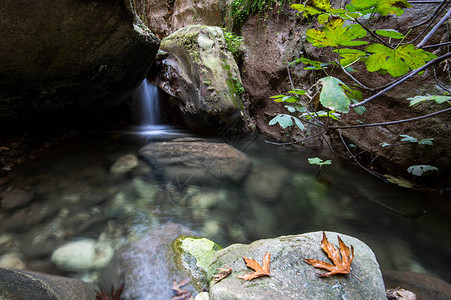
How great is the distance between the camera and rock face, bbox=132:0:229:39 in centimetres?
754

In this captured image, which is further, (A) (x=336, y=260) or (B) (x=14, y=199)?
(B) (x=14, y=199)

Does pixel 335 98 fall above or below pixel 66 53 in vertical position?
below

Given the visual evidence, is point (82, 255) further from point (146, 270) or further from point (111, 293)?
point (146, 270)

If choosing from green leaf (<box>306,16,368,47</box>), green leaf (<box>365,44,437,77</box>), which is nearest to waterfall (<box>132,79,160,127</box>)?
green leaf (<box>306,16,368,47</box>)

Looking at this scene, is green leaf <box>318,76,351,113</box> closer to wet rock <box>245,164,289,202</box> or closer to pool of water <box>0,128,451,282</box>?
pool of water <box>0,128,451,282</box>

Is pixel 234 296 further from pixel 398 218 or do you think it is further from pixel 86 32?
pixel 86 32

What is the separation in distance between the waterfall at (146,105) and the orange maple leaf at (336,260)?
5.23 m

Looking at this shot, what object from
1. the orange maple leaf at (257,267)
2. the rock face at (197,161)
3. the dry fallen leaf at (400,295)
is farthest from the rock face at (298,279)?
the rock face at (197,161)

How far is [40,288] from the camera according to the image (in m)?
1.42

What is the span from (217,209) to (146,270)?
127 centimetres

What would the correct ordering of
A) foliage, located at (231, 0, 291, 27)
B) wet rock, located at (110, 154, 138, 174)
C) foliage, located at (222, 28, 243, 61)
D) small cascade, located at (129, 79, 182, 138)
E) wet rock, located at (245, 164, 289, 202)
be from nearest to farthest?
1. wet rock, located at (245, 164, 289, 202)
2. wet rock, located at (110, 154, 138, 174)
3. foliage, located at (231, 0, 291, 27)
4. small cascade, located at (129, 79, 182, 138)
5. foliage, located at (222, 28, 243, 61)

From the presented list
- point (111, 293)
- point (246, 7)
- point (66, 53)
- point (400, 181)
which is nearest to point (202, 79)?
point (66, 53)

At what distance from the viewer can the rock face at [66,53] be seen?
236 centimetres

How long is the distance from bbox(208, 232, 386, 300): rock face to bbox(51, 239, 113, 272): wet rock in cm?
123
